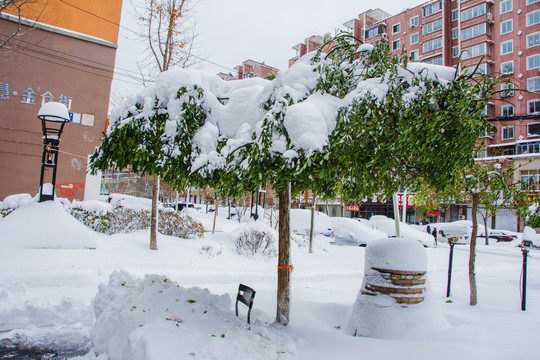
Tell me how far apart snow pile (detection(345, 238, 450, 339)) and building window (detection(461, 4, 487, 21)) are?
41.9 meters

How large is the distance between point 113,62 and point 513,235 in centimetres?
3012

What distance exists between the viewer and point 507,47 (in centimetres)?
3503

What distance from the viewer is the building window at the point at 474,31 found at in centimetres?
3591

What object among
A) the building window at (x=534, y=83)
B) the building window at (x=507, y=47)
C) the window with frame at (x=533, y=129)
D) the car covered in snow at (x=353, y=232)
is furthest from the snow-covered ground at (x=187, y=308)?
the building window at (x=507, y=47)

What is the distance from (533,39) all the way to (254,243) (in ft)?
122

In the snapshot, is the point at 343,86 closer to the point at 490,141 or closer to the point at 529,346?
the point at 529,346

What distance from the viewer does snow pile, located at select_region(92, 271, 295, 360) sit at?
3.41 meters

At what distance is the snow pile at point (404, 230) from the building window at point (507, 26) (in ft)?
89.6

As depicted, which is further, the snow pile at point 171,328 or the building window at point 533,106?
the building window at point 533,106

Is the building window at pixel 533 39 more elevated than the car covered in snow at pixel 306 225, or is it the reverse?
the building window at pixel 533 39

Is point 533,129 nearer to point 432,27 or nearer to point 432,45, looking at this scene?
point 432,45

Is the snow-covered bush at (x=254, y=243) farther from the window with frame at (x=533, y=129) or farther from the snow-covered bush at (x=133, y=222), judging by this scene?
the window with frame at (x=533, y=129)

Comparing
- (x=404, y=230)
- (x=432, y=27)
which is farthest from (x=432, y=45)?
(x=404, y=230)

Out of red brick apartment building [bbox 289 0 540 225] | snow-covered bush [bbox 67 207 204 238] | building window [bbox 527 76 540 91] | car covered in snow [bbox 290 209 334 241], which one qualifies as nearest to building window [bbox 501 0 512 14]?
red brick apartment building [bbox 289 0 540 225]
